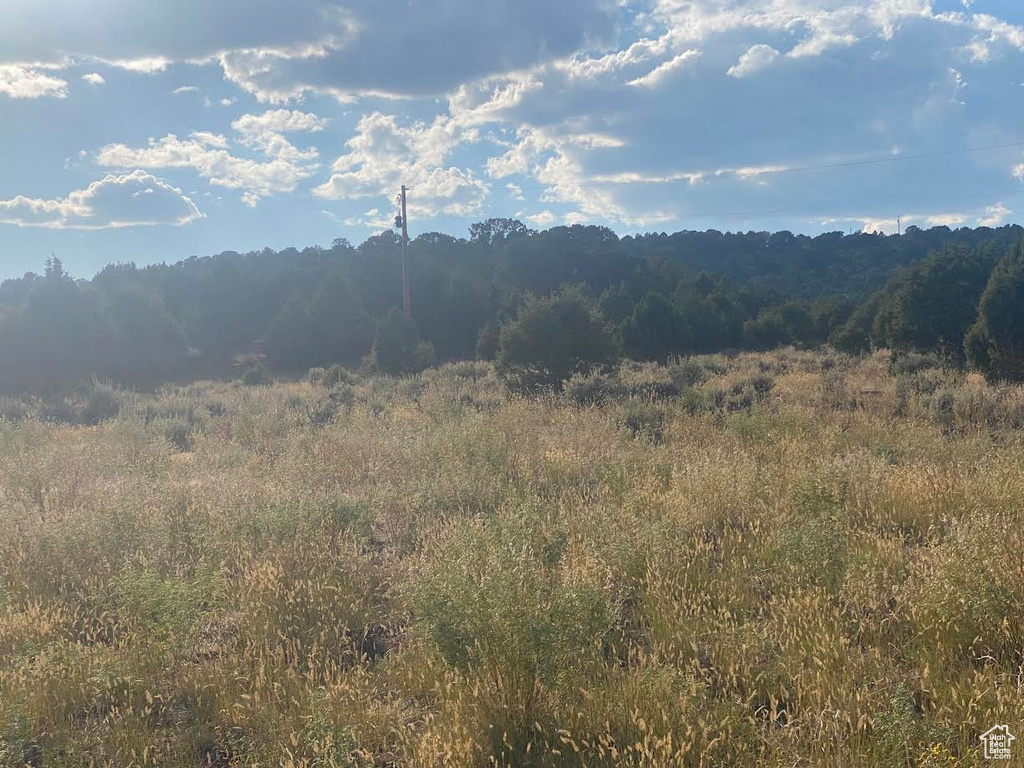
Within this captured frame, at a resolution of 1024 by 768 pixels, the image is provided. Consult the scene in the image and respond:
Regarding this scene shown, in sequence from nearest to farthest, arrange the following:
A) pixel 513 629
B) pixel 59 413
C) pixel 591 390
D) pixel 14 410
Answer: pixel 513 629 → pixel 591 390 → pixel 14 410 → pixel 59 413

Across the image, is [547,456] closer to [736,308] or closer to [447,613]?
[447,613]

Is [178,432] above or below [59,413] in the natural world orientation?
above

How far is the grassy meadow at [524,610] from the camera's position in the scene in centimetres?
300

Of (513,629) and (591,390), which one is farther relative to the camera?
(591,390)

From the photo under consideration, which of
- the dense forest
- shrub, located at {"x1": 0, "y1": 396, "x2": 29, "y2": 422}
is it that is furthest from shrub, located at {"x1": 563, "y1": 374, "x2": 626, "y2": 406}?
shrub, located at {"x1": 0, "y1": 396, "x2": 29, "y2": 422}

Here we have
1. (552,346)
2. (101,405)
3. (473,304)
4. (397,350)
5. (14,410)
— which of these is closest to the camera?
(14,410)

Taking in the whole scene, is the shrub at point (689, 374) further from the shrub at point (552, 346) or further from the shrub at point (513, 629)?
the shrub at point (513, 629)

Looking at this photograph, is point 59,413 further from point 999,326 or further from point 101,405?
point 999,326

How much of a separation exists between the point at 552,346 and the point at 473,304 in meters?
34.2

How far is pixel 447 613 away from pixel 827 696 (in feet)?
5.77

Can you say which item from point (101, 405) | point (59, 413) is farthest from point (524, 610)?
point (101, 405)

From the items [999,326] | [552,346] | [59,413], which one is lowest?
[59,413]

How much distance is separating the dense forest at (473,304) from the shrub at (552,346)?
685 mm

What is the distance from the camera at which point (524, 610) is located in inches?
124
